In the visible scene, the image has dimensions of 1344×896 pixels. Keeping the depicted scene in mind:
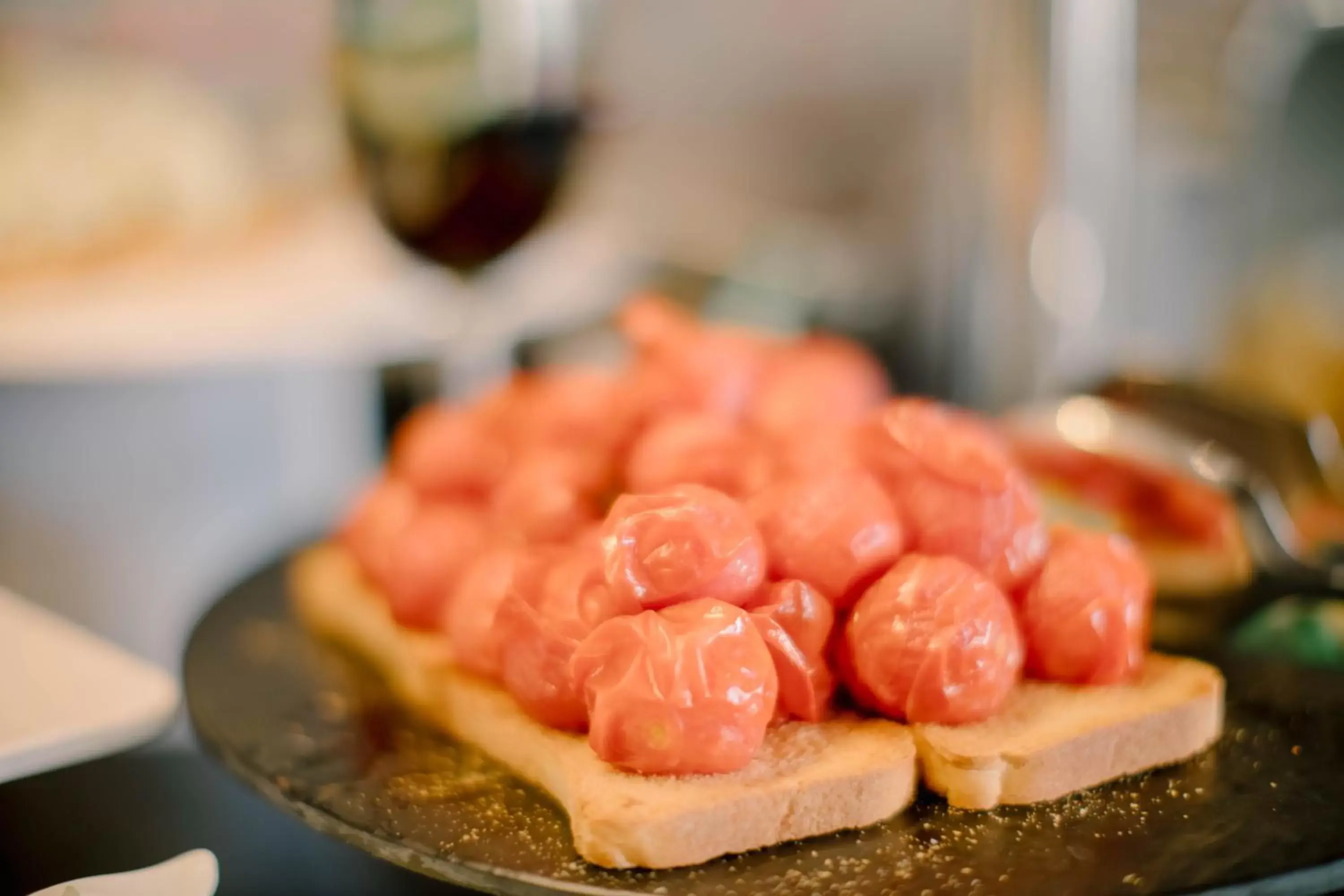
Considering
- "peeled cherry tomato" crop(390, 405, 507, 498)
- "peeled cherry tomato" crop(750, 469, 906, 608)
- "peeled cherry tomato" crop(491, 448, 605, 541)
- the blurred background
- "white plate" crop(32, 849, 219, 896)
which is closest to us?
"white plate" crop(32, 849, 219, 896)

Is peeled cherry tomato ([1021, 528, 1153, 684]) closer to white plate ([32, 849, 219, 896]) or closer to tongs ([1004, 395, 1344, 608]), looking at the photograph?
tongs ([1004, 395, 1344, 608])

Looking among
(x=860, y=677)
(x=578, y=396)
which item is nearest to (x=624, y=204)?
(x=578, y=396)

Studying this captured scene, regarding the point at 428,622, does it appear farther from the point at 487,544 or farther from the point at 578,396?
the point at 578,396

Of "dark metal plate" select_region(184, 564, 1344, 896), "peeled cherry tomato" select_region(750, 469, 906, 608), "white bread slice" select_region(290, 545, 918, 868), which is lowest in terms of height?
"dark metal plate" select_region(184, 564, 1344, 896)

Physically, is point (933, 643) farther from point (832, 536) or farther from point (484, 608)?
point (484, 608)

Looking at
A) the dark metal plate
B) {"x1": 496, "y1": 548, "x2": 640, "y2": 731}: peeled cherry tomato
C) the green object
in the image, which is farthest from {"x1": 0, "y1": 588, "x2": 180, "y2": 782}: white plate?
the green object

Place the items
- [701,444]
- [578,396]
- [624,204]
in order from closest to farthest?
1. [701,444]
2. [578,396]
3. [624,204]

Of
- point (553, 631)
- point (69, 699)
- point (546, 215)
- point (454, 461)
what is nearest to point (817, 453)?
point (553, 631)
